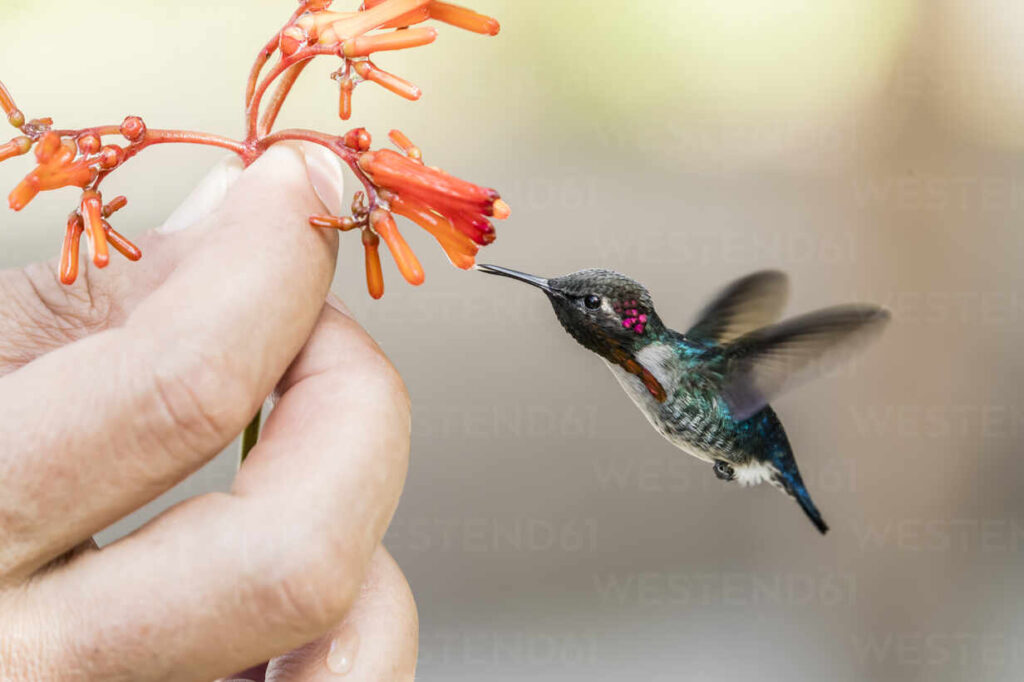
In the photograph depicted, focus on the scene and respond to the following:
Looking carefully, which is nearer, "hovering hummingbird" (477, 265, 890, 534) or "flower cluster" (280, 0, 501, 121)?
"flower cluster" (280, 0, 501, 121)

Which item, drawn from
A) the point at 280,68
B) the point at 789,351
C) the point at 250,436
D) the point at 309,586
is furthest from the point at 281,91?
the point at 789,351

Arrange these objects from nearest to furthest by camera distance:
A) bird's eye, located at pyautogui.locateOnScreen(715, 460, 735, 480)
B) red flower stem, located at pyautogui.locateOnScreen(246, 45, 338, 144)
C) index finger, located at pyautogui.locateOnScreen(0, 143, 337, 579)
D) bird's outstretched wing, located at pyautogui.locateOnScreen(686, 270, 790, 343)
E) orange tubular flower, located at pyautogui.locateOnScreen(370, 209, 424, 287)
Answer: index finger, located at pyautogui.locateOnScreen(0, 143, 337, 579), orange tubular flower, located at pyautogui.locateOnScreen(370, 209, 424, 287), red flower stem, located at pyautogui.locateOnScreen(246, 45, 338, 144), bird's outstretched wing, located at pyautogui.locateOnScreen(686, 270, 790, 343), bird's eye, located at pyautogui.locateOnScreen(715, 460, 735, 480)

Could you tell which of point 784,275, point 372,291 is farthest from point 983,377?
point 372,291

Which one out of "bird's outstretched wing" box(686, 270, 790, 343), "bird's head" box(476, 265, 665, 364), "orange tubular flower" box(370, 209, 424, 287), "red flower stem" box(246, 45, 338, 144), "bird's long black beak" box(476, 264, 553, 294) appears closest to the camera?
"orange tubular flower" box(370, 209, 424, 287)

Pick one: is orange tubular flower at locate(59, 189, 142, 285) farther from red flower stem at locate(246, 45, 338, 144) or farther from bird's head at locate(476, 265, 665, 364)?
bird's head at locate(476, 265, 665, 364)

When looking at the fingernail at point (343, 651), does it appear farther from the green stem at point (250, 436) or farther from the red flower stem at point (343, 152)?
the red flower stem at point (343, 152)

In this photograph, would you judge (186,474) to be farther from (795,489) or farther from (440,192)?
(795,489)

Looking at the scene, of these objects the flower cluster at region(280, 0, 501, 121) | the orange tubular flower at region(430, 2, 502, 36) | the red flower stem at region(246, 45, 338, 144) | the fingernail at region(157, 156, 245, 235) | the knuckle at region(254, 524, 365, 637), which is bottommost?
the knuckle at region(254, 524, 365, 637)

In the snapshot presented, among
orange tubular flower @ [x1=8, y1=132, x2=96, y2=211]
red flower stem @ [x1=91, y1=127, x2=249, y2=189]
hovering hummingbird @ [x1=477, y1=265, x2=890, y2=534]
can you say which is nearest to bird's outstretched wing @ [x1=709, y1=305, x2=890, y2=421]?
hovering hummingbird @ [x1=477, y1=265, x2=890, y2=534]

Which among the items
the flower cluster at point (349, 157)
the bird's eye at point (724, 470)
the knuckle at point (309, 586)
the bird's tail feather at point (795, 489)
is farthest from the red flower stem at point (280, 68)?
the bird's tail feather at point (795, 489)
